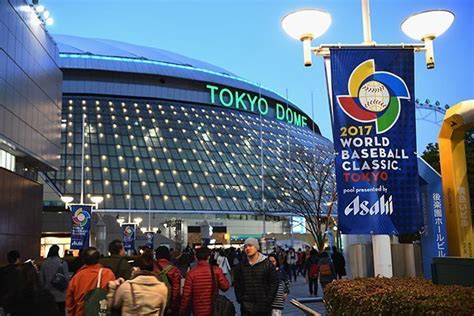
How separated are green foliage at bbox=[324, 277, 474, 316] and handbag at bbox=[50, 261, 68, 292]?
232 inches

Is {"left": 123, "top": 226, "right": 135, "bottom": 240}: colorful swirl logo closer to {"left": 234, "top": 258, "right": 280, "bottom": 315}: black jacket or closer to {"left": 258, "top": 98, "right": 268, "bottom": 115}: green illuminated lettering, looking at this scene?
{"left": 234, "top": 258, "right": 280, "bottom": 315}: black jacket

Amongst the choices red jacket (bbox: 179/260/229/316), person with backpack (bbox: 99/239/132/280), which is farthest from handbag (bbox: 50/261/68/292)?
red jacket (bbox: 179/260/229/316)

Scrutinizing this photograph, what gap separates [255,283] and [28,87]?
21.5 m

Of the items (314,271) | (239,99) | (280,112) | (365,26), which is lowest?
(314,271)

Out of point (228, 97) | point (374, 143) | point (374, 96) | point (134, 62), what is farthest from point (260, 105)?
point (374, 143)

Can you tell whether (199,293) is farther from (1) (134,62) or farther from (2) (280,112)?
(2) (280,112)

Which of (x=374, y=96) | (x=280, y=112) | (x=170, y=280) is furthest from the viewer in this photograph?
(x=280, y=112)

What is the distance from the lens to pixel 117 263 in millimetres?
8984

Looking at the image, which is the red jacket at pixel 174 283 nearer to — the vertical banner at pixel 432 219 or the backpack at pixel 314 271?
the vertical banner at pixel 432 219

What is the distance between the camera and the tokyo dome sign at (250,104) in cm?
7644

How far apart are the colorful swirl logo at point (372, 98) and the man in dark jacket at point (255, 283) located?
2.47m

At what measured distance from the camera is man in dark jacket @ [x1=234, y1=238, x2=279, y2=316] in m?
8.45

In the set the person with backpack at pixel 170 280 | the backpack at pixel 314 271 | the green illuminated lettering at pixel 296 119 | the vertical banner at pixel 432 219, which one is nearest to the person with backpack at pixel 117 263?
the person with backpack at pixel 170 280

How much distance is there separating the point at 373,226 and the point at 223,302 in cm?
236
